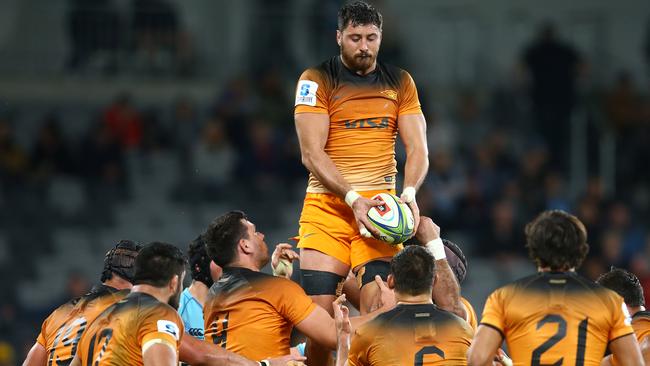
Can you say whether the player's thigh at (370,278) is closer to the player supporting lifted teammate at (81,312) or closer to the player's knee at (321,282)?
the player's knee at (321,282)

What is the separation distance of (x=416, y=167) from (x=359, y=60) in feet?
2.46

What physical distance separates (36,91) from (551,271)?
13.8m

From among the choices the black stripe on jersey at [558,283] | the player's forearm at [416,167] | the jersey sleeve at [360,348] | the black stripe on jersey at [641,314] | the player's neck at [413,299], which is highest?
the player's forearm at [416,167]

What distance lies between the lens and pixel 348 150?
8352 millimetres

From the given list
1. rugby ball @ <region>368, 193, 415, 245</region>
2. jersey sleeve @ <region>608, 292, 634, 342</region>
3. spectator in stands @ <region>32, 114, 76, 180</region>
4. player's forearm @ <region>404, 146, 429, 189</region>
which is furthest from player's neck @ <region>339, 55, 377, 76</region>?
spectator in stands @ <region>32, 114, 76, 180</region>

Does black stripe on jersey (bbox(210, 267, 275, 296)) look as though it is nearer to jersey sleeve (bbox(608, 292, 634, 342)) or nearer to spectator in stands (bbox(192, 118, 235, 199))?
jersey sleeve (bbox(608, 292, 634, 342))

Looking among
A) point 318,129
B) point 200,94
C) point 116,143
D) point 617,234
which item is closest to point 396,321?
point 318,129

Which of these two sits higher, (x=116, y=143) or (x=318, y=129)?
(x=318, y=129)

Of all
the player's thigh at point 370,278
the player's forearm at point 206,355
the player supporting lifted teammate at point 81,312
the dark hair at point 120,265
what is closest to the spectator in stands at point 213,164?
the player supporting lifted teammate at point 81,312

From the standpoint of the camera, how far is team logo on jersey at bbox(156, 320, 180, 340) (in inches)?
284

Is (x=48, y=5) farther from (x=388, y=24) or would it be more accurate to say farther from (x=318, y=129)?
(x=318, y=129)

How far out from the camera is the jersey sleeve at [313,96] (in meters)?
8.31

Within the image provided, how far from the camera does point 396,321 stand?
7305 millimetres

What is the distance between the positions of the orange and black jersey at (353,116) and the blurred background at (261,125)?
26.6 feet
